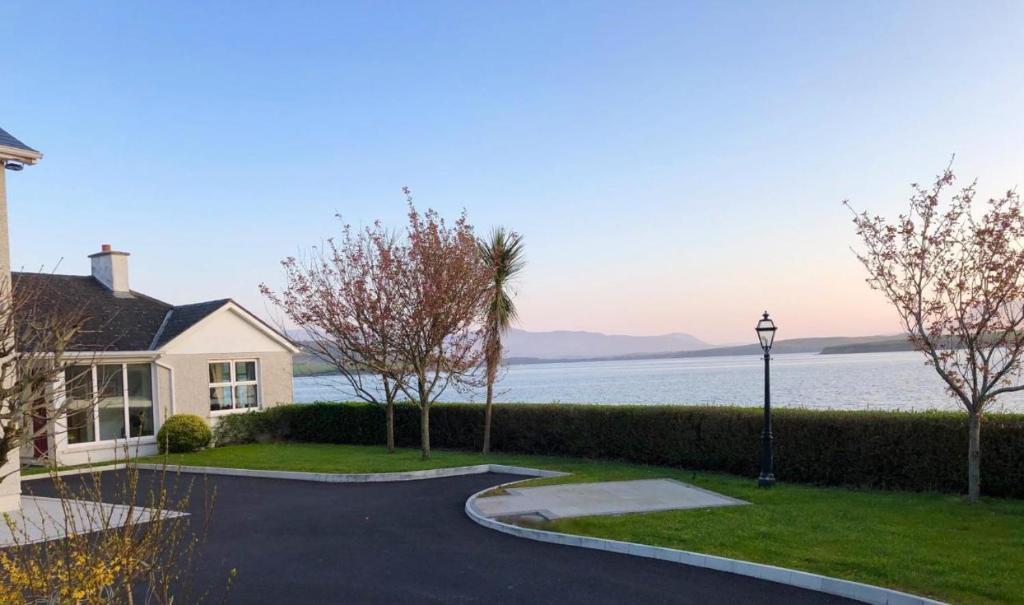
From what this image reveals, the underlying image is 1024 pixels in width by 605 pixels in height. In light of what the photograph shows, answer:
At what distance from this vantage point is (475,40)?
17.0m

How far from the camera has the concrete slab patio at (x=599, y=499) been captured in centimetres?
1077

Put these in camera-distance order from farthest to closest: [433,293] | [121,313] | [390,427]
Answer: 1. [121,313]
2. [390,427]
3. [433,293]

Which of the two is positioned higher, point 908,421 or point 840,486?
point 908,421

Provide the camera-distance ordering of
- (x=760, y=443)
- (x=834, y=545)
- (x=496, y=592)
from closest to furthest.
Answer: (x=496, y=592), (x=834, y=545), (x=760, y=443)

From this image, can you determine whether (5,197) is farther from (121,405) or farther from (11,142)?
(121,405)

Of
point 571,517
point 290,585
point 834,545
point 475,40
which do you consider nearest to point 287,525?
point 290,585

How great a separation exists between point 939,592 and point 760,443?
25.0ft

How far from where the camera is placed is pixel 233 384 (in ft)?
73.2

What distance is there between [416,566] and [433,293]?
9.42 metres

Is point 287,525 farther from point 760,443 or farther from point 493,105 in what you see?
point 493,105

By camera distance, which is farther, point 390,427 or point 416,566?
point 390,427

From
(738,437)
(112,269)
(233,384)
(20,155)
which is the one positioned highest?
(20,155)

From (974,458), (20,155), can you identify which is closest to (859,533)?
(974,458)

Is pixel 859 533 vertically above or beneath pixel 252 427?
above
